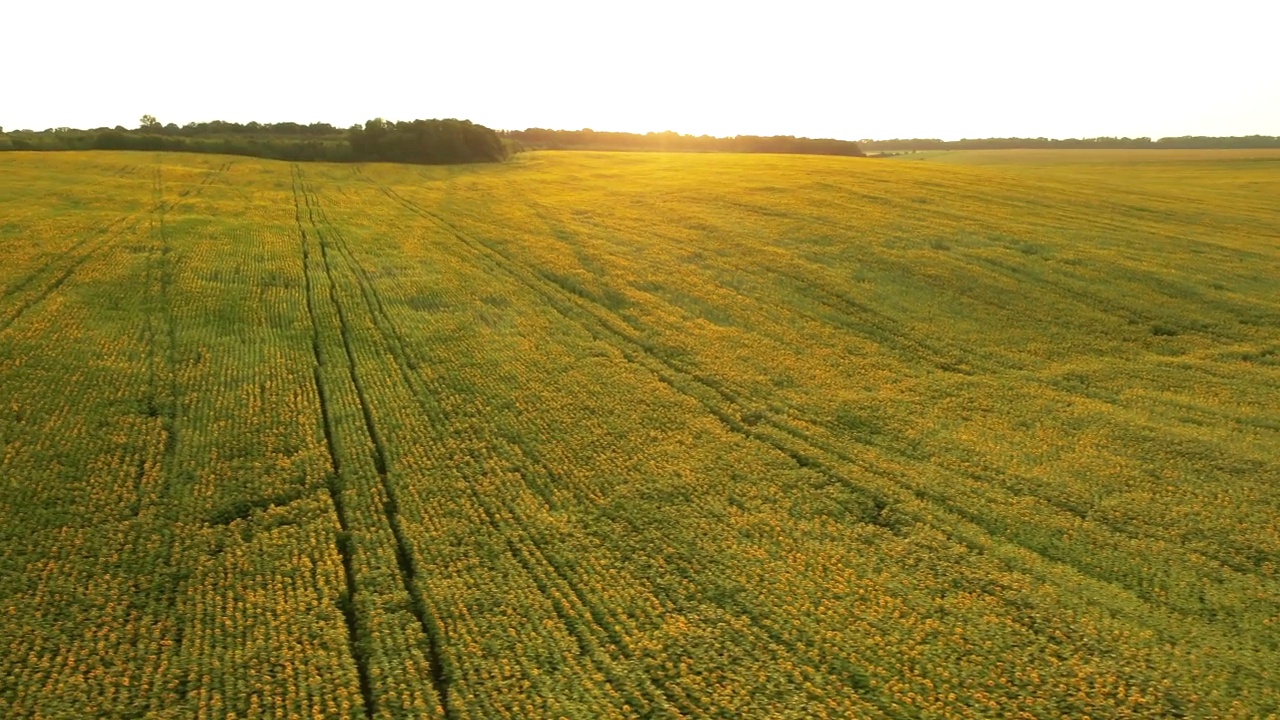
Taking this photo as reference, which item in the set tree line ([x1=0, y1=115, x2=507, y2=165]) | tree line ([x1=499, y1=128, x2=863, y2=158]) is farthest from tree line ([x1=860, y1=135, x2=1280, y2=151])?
tree line ([x1=0, y1=115, x2=507, y2=165])

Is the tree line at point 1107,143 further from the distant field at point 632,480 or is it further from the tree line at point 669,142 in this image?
the distant field at point 632,480

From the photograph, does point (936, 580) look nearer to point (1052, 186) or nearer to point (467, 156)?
point (1052, 186)

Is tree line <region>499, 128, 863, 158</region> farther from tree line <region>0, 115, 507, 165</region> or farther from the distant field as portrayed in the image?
the distant field

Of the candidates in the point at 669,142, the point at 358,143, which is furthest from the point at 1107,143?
the point at 358,143

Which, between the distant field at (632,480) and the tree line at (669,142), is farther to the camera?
the tree line at (669,142)

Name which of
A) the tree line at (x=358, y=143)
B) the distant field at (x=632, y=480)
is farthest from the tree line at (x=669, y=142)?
the distant field at (x=632, y=480)

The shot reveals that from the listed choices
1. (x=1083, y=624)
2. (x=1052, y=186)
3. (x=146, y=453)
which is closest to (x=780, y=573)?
(x=1083, y=624)
